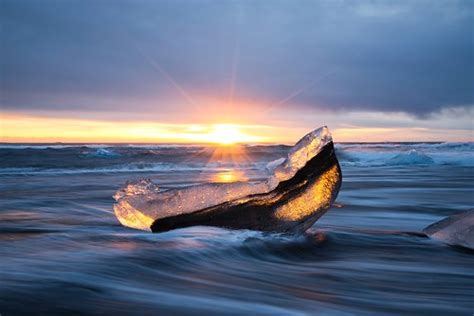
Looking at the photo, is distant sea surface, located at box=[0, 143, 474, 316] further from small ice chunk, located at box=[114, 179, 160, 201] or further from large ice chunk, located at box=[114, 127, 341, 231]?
small ice chunk, located at box=[114, 179, 160, 201]

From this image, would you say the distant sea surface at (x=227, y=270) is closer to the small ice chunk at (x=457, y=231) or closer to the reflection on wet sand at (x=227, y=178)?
the small ice chunk at (x=457, y=231)

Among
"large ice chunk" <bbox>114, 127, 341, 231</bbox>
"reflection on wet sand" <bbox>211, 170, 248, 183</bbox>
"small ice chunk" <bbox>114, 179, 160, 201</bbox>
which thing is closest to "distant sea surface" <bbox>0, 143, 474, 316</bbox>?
"large ice chunk" <bbox>114, 127, 341, 231</bbox>

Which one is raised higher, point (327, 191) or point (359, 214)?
point (327, 191)

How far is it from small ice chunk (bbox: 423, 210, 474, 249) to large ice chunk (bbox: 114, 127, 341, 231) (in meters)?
1.00

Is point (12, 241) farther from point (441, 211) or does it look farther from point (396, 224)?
point (441, 211)

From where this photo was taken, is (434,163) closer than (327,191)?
No

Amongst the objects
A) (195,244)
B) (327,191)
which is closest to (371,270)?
(327,191)

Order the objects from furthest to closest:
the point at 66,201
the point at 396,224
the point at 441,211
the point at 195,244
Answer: the point at 66,201 < the point at 441,211 < the point at 396,224 < the point at 195,244

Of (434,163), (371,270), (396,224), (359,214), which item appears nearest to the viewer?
(371,270)

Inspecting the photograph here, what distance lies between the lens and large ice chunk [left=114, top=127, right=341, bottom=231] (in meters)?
4.29

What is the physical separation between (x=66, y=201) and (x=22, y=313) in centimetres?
542

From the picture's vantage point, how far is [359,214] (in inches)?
250

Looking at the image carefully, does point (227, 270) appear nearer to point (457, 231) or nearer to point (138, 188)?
point (138, 188)

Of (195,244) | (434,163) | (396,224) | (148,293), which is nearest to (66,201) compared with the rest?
(195,244)
